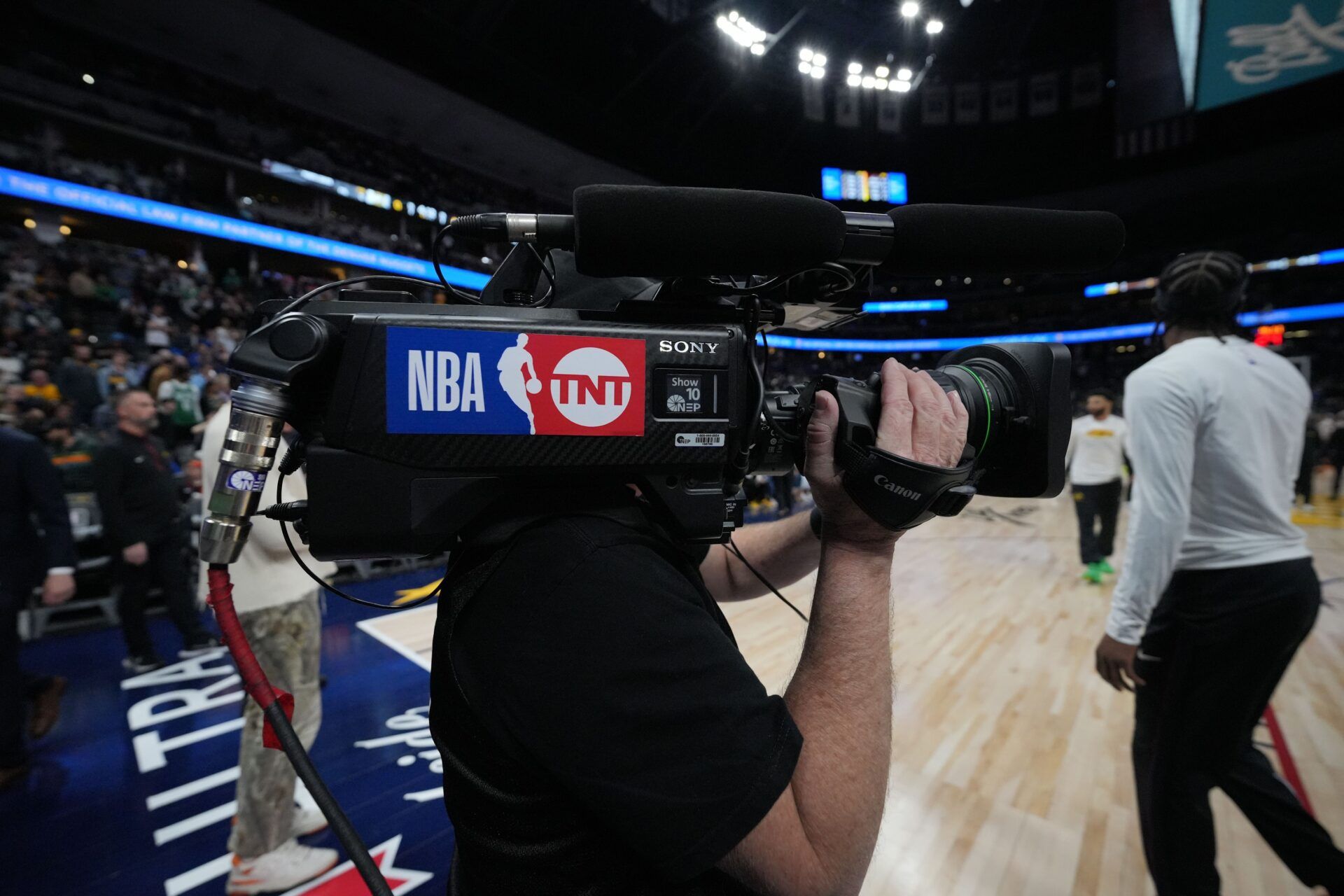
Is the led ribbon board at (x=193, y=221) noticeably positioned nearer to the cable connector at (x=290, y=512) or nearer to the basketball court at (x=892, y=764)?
the basketball court at (x=892, y=764)

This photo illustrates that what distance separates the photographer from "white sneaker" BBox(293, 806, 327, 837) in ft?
6.28

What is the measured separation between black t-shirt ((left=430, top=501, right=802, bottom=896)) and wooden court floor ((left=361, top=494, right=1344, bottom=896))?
74 centimetres

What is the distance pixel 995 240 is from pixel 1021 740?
254 centimetres

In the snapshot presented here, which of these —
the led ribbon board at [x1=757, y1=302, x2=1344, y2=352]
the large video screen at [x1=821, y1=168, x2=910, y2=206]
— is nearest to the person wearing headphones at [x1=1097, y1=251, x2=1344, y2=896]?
the led ribbon board at [x1=757, y1=302, x2=1344, y2=352]

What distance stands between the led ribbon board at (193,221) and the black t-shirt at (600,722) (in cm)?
525

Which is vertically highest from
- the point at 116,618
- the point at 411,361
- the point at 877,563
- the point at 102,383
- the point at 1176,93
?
the point at 1176,93

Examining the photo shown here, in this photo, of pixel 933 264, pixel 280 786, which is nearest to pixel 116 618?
pixel 280 786

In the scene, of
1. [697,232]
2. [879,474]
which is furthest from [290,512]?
[879,474]

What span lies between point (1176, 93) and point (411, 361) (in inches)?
353

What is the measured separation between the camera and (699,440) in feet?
1.80

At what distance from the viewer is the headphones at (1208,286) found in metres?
1.35

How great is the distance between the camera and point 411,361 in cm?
47

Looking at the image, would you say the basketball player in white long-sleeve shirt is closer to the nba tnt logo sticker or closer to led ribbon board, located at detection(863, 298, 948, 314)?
the nba tnt logo sticker

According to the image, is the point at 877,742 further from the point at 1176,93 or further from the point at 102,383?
the point at 1176,93
